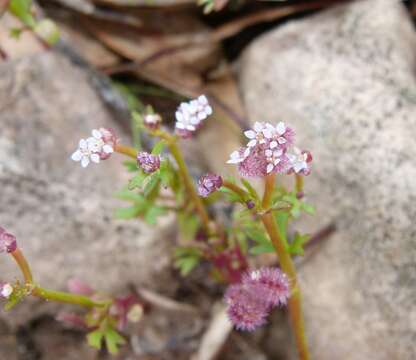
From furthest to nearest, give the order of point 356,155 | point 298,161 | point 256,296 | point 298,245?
point 356,155 → point 298,245 → point 256,296 → point 298,161

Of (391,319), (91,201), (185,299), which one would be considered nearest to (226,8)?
(91,201)

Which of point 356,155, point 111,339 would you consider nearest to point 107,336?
point 111,339

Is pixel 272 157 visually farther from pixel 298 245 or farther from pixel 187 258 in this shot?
pixel 187 258

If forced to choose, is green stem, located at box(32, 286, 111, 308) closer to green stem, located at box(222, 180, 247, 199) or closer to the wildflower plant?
the wildflower plant

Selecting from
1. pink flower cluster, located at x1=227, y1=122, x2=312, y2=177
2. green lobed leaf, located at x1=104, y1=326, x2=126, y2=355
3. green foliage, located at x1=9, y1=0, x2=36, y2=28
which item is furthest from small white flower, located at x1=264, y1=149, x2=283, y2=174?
green foliage, located at x1=9, y1=0, x2=36, y2=28

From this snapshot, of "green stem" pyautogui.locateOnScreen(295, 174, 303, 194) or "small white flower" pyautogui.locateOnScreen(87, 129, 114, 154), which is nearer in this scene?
"small white flower" pyautogui.locateOnScreen(87, 129, 114, 154)

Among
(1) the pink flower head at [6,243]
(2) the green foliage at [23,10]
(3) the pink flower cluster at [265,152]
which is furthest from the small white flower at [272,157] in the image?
(2) the green foliage at [23,10]
